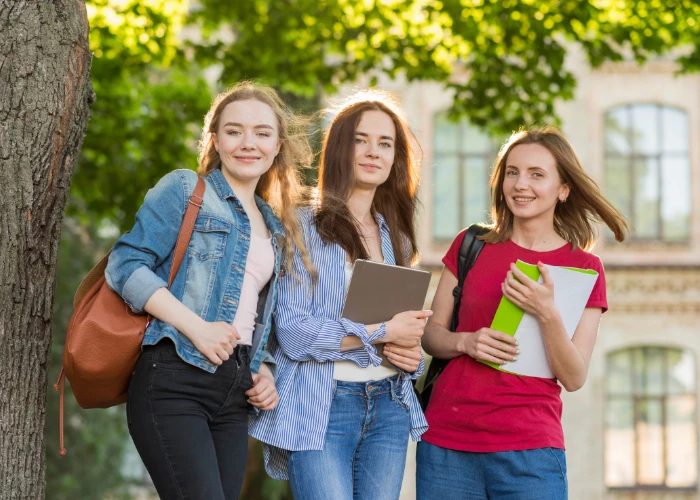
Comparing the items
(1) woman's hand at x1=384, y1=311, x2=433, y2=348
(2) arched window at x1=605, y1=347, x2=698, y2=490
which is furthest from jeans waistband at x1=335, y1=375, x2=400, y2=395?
(2) arched window at x1=605, y1=347, x2=698, y2=490

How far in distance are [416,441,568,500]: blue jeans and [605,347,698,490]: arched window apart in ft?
53.3

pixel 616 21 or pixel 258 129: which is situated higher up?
pixel 616 21

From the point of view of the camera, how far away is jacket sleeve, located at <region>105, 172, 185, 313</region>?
3.38 metres

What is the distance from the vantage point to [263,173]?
3979 millimetres

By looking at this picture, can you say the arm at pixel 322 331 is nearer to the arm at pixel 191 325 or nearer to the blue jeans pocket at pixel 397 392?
the blue jeans pocket at pixel 397 392

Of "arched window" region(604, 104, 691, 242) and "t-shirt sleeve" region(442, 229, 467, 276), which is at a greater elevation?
"arched window" region(604, 104, 691, 242)

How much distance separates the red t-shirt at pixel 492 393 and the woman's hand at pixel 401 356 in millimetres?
260

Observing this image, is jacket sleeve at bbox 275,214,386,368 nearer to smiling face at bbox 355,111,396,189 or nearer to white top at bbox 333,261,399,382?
white top at bbox 333,261,399,382

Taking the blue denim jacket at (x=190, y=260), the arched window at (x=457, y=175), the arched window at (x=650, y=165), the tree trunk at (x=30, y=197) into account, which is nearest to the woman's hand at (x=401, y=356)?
the blue denim jacket at (x=190, y=260)

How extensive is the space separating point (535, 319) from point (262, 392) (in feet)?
3.55

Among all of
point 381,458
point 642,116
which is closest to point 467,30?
point 381,458

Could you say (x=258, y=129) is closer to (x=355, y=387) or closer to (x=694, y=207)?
(x=355, y=387)

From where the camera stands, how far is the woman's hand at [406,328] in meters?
3.81

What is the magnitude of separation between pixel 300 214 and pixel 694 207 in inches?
671
